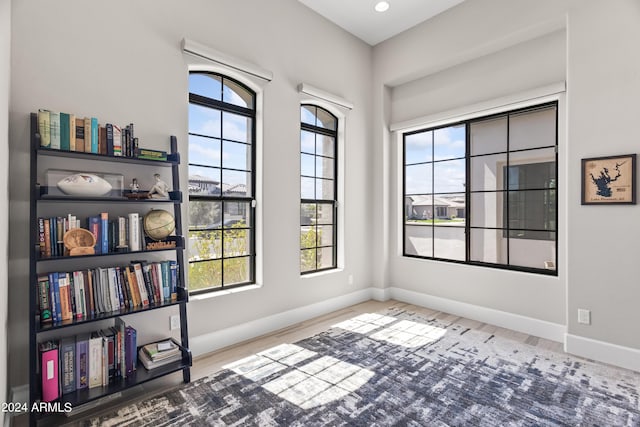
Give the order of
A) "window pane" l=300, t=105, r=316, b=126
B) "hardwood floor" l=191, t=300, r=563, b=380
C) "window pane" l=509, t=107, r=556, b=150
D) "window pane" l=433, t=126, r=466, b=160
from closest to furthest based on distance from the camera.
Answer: "hardwood floor" l=191, t=300, r=563, b=380 < "window pane" l=509, t=107, r=556, b=150 < "window pane" l=300, t=105, r=316, b=126 < "window pane" l=433, t=126, r=466, b=160

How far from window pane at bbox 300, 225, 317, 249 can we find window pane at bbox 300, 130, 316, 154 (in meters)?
0.92

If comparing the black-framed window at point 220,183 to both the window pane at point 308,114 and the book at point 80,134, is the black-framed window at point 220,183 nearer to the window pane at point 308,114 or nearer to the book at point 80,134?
the window pane at point 308,114

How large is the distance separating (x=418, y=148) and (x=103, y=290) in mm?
3872

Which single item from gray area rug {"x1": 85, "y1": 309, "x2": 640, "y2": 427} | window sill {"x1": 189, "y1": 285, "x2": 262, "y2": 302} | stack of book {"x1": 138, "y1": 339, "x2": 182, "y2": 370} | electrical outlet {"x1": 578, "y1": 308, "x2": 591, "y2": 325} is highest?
window sill {"x1": 189, "y1": 285, "x2": 262, "y2": 302}

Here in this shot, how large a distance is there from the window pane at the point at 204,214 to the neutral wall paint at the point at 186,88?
0.31 m

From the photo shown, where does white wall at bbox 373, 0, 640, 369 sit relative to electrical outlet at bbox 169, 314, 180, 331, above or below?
above

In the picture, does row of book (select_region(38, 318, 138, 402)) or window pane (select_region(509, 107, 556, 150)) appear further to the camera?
window pane (select_region(509, 107, 556, 150))

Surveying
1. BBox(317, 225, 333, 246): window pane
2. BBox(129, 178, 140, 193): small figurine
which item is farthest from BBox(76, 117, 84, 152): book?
BBox(317, 225, 333, 246): window pane

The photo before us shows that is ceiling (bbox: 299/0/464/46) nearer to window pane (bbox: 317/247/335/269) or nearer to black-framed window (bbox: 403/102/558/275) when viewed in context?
black-framed window (bbox: 403/102/558/275)

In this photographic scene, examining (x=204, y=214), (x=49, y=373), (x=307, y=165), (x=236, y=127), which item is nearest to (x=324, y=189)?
(x=307, y=165)

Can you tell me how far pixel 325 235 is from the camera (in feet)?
14.0

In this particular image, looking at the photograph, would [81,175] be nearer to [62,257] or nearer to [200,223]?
[62,257]

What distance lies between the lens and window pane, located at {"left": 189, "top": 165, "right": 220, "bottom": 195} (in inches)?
118

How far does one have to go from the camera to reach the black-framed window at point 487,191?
3.44 meters
